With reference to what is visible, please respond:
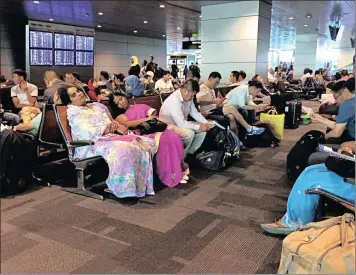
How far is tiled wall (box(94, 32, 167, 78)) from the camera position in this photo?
16.3 meters

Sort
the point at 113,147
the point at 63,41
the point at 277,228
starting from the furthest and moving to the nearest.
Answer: the point at 63,41 < the point at 113,147 < the point at 277,228

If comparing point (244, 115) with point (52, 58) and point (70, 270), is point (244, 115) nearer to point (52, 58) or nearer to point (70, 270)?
point (70, 270)

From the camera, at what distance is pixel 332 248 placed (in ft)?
5.86

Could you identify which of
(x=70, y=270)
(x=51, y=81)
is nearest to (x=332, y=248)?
(x=70, y=270)

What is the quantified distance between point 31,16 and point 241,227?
11315 millimetres

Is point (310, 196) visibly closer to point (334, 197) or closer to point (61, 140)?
point (334, 197)

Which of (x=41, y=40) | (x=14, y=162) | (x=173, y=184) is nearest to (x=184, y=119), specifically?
(x=173, y=184)

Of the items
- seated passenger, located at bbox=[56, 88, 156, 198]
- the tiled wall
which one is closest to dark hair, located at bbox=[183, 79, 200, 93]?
seated passenger, located at bbox=[56, 88, 156, 198]

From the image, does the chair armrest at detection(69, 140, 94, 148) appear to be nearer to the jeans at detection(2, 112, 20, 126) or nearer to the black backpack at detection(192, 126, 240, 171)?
the jeans at detection(2, 112, 20, 126)

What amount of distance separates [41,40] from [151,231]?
37.4 feet

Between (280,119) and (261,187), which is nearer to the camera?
(261,187)

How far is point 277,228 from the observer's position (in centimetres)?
269

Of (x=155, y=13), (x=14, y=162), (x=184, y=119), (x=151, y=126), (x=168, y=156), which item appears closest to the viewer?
(x=14, y=162)

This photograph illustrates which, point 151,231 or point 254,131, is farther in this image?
point 254,131
